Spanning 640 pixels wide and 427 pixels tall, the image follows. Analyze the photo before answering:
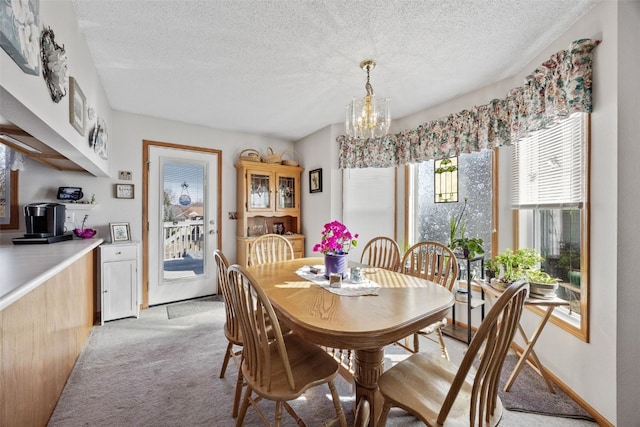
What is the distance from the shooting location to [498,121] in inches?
92.2

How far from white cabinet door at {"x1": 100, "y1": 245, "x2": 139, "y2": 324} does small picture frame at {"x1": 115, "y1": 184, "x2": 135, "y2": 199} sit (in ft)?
2.15

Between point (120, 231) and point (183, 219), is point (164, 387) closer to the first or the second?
point (120, 231)

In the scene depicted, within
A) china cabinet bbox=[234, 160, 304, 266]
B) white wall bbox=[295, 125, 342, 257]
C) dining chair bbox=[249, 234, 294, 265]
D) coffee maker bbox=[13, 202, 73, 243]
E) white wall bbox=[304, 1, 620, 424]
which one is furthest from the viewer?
china cabinet bbox=[234, 160, 304, 266]

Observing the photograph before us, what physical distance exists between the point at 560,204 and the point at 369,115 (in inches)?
59.3

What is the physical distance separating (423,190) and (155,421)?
312 centimetres

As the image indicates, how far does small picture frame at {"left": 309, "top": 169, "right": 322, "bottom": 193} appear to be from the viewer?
3824mm

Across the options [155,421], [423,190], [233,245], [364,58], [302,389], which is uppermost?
[364,58]

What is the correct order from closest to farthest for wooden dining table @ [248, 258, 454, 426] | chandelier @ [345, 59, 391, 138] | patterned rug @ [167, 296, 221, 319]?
1. wooden dining table @ [248, 258, 454, 426]
2. chandelier @ [345, 59, 391, 138]
3. patterned rug @ [167, 296, 221, 319]

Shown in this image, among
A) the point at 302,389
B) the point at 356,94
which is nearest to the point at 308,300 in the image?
the point at 302,389

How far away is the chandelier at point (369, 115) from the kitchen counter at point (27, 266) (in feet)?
6.50

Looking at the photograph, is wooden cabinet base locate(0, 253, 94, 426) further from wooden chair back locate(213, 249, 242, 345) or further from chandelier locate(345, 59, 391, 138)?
chandelier locate(345, 59, 391, 138)

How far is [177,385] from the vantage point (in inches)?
72.9

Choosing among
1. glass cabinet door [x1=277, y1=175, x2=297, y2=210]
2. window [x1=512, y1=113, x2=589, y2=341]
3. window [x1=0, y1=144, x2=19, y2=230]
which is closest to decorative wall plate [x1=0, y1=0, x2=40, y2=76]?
window [x1=0, y1=144, x2=19, y2=230]

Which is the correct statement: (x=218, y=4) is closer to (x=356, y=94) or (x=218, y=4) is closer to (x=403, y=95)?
(x=356, y=94)
